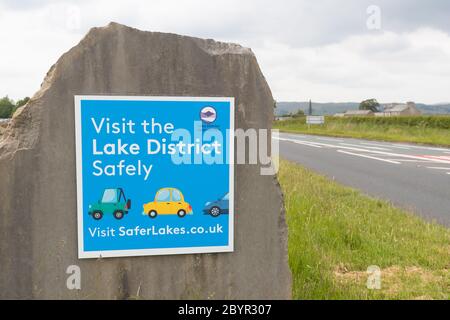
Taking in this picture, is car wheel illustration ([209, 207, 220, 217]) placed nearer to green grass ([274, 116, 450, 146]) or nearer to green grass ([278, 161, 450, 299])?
green grass ([278, 161, 450, 299])

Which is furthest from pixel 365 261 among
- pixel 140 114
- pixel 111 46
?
pixel 111 46

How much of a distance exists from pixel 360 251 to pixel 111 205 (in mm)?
2938

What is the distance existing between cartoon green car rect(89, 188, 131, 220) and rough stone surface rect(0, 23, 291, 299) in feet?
0.47

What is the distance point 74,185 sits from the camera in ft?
11.5

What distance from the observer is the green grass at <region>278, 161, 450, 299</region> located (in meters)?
4.35

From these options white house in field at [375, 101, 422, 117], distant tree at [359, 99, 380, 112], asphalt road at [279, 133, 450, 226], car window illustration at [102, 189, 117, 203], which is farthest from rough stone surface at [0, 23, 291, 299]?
distant tree at [359, 99, 380, 112]

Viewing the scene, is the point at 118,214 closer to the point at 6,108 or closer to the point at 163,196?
the point at 163,196

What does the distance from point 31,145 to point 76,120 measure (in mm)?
326

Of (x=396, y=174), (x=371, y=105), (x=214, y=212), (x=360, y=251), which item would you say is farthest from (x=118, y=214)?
(x=371, y=105)

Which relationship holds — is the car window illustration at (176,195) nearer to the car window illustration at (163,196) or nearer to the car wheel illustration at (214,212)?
the car window illustration at (163,196)

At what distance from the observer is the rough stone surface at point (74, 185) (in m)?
3.47

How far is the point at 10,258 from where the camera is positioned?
3496 mm

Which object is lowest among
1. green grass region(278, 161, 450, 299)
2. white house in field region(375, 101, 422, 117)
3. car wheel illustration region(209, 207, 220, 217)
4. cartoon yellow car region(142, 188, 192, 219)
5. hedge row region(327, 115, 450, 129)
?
green grass region(278, 161, 450, 299)

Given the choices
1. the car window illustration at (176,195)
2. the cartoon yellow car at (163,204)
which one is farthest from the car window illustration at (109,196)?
the car window illustration at (176,195)
